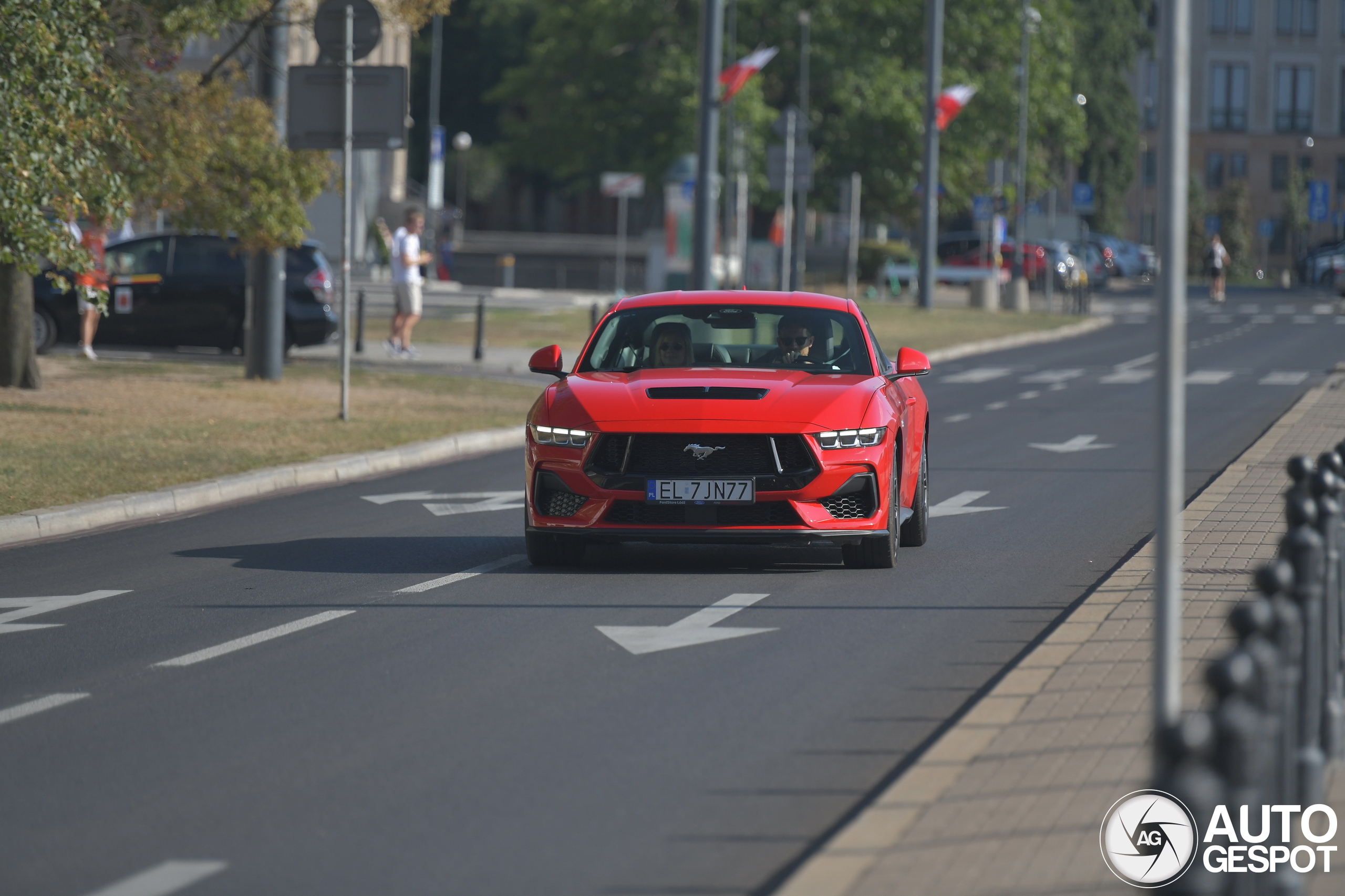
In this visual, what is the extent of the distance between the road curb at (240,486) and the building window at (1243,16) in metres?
91.9

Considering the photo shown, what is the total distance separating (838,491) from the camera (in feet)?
34.1

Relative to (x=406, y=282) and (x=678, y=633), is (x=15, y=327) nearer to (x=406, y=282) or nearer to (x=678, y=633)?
(x=406, y=282)

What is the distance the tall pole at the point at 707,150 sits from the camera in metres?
27.3

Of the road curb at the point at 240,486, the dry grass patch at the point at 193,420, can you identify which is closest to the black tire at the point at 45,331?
the dry grass patch at the point at 193,420

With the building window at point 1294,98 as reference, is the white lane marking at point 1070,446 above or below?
below

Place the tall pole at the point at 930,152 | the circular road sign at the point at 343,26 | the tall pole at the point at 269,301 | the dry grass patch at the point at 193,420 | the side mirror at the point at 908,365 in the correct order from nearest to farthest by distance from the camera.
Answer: the side mirror at the point at 908,365
the dry grass patch at the point at 193,420
the circular road sign at the point at 343,26
the tall pole at the point at 269,301
the tall pole at the point at 930,152

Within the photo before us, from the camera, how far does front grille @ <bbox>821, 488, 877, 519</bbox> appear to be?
412 inches

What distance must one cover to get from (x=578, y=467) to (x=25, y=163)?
253 inches

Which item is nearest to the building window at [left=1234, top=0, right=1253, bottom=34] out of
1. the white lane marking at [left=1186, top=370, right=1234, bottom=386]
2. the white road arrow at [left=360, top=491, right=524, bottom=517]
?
the white lane marking at [left=1186, top=370, right=1234, bottom=386]

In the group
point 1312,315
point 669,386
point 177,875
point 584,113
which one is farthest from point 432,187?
point 177,875

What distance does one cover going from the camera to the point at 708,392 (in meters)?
10.7

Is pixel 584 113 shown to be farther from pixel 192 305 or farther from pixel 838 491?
pixel 838 491

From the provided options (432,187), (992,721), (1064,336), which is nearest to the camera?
(992,721)

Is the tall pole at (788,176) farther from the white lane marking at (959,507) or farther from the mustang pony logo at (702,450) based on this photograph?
the mustang pony logo at (702,450)
